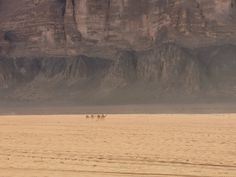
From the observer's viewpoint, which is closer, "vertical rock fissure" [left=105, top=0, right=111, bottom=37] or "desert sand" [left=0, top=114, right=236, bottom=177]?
"desert sand" [left=0, top=114, right=236, bottom=177]

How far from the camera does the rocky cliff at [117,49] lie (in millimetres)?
72188

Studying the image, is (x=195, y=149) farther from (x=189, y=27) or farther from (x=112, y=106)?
(x=189, y=27)

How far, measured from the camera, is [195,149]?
49.4 feet

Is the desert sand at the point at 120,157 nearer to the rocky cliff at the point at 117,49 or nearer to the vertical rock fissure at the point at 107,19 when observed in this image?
the rocky cliff at the point at 117,49

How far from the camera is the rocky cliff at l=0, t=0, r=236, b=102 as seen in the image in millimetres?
72188

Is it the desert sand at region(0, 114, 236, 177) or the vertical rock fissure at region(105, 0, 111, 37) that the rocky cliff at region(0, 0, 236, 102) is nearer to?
the vertical rock fissure at region(105, 0, 111, 37)

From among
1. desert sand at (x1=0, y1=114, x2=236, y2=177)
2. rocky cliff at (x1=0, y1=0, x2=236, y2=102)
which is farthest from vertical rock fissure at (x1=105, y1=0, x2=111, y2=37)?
desert sand at (x1=0, y1=114, x2=236, y2=177)

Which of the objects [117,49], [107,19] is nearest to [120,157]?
[117,49]

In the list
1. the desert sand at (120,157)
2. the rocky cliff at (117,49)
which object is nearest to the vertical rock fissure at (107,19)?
the rocky cliff at (117,49)

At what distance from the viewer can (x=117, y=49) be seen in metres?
81.8

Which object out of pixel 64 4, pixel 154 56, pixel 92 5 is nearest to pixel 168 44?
pixel 154 56

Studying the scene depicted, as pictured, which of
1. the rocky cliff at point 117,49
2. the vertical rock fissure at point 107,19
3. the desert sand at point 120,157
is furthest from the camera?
the vertical rock fissure at point 107,19

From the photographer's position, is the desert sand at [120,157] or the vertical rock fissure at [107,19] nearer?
the desert sand at [120,157]

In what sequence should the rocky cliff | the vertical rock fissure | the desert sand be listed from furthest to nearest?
the vertical rock fissure
the rocky cliff
the desert sand
